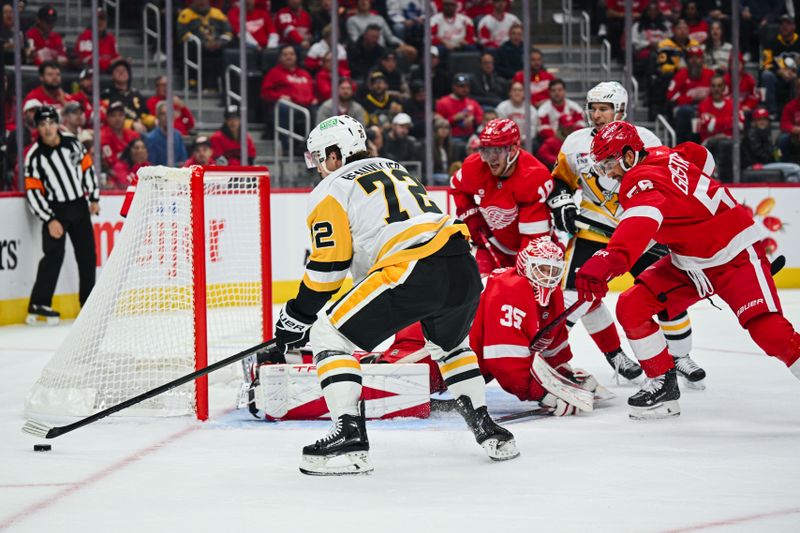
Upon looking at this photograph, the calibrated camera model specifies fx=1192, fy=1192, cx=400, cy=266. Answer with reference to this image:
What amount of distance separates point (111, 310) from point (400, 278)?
4.89 ft

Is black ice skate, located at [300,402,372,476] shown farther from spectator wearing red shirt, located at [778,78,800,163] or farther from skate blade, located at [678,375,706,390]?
spectator wearing red shirt, located at [778,78,800,163]

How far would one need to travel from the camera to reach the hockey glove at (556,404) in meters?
4.17

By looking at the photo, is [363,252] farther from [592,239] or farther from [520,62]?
[520,62]

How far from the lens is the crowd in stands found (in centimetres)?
789

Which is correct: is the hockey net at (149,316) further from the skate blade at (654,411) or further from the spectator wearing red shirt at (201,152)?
the spectator wearing red shirt at (201,152)

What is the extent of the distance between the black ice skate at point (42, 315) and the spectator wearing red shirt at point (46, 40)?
1706 mm

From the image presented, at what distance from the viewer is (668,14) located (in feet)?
30.2

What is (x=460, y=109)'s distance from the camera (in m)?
8.49

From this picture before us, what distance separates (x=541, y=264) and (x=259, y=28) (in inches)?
196

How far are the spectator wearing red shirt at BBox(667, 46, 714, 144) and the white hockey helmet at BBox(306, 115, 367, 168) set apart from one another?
18.2 feet

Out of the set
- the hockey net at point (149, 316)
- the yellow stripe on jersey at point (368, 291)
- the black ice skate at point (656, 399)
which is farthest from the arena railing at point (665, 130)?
the yellow stripe on jersey at point (368, 291)

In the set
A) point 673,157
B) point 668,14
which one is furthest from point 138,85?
point 673,157

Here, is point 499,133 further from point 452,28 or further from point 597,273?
point 452,28

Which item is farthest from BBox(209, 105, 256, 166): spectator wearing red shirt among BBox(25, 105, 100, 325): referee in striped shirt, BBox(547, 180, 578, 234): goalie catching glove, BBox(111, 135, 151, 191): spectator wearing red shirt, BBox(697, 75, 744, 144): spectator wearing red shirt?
BBox(547, 180, 578, 234): goalie catching glove
